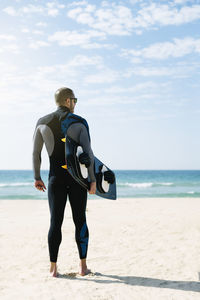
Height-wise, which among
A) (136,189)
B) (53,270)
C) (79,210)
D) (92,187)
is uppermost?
(92,187)

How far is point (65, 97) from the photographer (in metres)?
3.34

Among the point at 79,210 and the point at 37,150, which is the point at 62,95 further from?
the point at 79,210

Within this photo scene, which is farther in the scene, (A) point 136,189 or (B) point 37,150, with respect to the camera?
(A) point 136,189

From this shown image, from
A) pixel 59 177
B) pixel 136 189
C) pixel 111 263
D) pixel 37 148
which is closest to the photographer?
pixel 59 177

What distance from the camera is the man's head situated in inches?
132

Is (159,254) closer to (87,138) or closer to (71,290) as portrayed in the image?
(71,290)

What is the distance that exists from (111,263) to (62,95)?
219 cm

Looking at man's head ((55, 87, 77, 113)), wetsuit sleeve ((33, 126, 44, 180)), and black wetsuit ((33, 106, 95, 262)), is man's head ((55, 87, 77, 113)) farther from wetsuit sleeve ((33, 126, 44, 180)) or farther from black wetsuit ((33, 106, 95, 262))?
wetsuit sleeve ((33, 126, 44, 180))

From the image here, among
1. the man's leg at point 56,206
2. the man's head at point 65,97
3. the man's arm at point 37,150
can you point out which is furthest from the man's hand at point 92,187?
the man's head at point 65,97

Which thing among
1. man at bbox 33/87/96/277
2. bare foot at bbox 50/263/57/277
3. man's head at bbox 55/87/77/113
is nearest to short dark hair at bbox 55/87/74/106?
A: man's head at bbox 55/87/77/113

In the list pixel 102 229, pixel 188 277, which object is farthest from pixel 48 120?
pixel 102 229

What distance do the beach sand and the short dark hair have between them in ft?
6.34

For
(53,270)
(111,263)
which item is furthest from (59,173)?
(111,263)

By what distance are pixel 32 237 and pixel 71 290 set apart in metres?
2.65
